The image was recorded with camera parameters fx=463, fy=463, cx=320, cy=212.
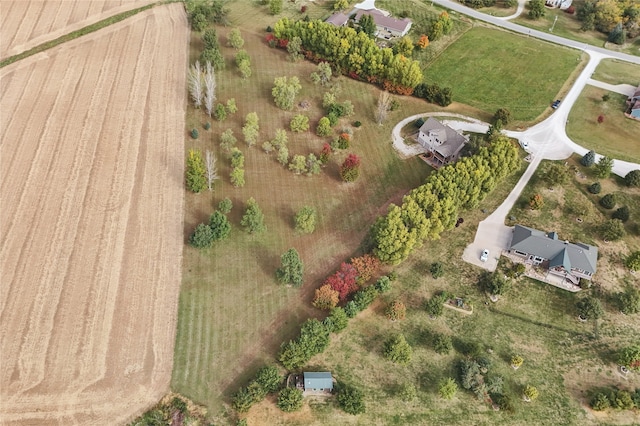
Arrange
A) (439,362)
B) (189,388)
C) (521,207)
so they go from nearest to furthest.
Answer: (189,388) < (439,362) < (521,207)

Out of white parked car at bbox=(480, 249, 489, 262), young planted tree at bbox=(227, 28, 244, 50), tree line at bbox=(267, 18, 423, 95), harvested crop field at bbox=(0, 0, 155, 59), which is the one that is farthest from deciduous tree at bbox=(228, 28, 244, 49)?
white parked car at bbox=(480, 249, 489, 262)

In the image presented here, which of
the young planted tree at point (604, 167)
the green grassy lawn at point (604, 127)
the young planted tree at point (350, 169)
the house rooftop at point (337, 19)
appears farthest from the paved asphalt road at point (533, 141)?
the house rooftop at point (337, 19)

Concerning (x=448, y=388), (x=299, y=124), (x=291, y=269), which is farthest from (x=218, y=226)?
(x=448, y=388)

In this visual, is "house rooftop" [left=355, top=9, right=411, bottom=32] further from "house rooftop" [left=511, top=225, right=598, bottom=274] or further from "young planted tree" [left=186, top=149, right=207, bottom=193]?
"house rooftop" [left=511, top=225, right=598, bottom=274]

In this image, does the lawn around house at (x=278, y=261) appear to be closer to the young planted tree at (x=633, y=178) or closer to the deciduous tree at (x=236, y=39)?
the deciduous tree at (x=236, y=39)

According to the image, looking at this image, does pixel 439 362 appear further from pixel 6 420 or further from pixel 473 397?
pixel 6 420

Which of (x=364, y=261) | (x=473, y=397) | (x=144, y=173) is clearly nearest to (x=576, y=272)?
(x=473, y=397)

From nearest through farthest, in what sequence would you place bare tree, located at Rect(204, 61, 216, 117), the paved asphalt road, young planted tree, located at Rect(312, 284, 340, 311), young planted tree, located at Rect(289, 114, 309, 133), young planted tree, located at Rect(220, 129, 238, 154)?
young planted tree, located at Rect(312, 284, 340, 311)
the paved asphalt road
young planted tree, located at Rect(220, 129, 238, 154)
bare tree, located at Rect(204, 61, 216, 117)
young planted tree, located at Rect(289, 114, 309, 133)
